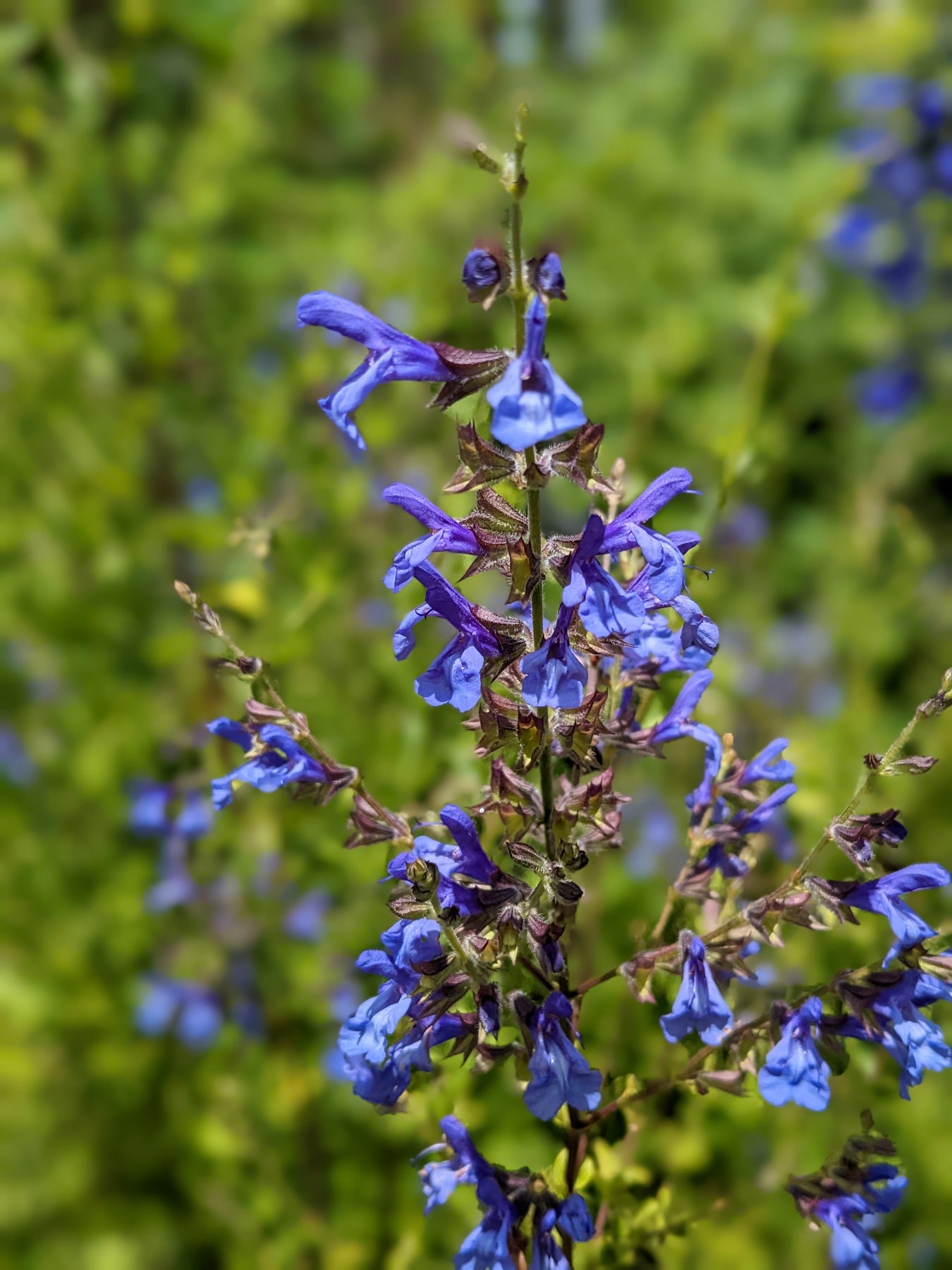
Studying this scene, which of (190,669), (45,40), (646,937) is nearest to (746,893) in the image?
(646,937)

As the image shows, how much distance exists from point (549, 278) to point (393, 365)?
0.56 ft

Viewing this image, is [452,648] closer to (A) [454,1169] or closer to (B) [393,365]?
(B) [393,365]

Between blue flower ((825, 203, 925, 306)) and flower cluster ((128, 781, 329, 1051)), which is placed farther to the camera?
blue flower ((825, 203, 925, 306))

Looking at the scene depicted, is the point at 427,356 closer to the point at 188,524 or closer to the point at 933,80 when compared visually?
the point at 188,524

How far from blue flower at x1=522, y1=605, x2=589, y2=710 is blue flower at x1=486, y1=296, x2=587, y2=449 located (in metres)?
0.20

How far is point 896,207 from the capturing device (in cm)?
411

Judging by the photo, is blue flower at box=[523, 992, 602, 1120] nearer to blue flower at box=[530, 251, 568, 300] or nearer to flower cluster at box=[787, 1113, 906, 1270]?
flower cluster at box=[787, 1113, 906, 1270]

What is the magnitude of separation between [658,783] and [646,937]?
209cm

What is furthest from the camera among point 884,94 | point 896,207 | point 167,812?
point 896,207

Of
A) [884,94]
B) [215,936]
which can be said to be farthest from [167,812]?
[884,94]

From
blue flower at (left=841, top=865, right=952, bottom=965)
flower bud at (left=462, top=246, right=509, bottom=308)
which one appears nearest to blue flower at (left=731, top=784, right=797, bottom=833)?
blue flower at (left=841, top=865, right=952, bottom=965)

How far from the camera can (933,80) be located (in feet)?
11.8

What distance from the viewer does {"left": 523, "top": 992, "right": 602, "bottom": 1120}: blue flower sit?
0.97 metres

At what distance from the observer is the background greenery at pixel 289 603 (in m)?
2.13
